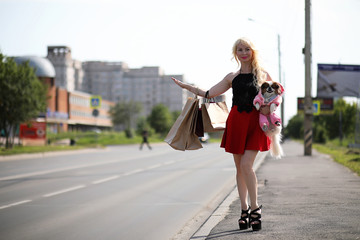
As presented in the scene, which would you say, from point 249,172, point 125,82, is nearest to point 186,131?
point 249,172

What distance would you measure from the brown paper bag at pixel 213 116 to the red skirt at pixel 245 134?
30 centimetres

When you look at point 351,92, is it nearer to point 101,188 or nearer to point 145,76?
point 101,188

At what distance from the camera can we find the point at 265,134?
546cm

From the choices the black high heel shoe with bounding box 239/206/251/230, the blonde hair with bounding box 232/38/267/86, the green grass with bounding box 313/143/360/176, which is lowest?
the green grass with bounding box 313/143/360/176

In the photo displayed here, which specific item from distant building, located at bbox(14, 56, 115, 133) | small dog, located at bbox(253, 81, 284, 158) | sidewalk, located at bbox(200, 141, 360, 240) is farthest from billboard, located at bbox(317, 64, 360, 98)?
distant building, located at bbox(14, 56, 115, 133)

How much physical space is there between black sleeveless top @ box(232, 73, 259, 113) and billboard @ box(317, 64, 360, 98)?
26187 millimetres

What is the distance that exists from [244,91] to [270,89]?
268mm

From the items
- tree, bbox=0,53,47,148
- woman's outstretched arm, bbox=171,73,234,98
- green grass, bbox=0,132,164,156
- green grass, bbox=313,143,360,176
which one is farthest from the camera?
tree, bbox=0,53,47,148

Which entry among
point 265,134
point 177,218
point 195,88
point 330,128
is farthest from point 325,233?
point 330,128

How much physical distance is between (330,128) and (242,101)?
59.2 metres

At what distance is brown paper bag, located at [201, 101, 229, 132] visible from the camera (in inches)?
230

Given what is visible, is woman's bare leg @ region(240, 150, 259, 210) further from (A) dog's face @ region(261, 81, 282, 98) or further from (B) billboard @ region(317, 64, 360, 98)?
(B) billboard @ region(317, 64, 360, 98)

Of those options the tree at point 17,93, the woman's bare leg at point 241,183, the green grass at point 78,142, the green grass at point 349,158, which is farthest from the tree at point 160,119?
the woman's bare leg at point 241,183

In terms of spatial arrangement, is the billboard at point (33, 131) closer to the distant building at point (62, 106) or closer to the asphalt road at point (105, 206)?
the asphalt road at point (105, 206)
